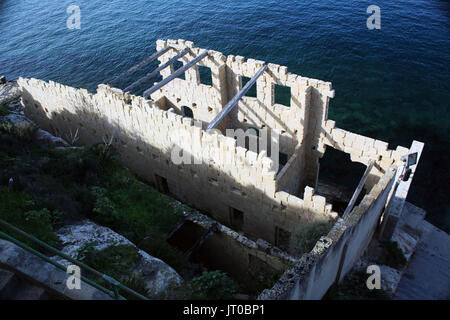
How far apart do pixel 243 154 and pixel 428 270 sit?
476 inches

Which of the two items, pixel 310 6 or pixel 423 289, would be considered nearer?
pixel 423 289

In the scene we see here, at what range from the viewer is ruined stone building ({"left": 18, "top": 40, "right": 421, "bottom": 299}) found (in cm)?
1380

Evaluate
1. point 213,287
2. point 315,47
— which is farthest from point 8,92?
point 315,47

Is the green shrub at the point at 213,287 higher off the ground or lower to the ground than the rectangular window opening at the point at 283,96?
higher

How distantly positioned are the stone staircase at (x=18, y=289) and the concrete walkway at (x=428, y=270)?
15.3m

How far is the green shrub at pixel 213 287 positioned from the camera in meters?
11.0

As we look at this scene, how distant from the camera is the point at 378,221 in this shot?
58.4ft

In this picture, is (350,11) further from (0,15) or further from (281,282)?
(0,15)

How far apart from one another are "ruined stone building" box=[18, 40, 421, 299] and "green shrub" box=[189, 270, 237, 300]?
2162 mm


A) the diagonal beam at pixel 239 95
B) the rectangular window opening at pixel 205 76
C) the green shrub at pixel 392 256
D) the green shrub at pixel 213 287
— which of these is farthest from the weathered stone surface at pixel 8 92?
the green shrub at pixel 392 256

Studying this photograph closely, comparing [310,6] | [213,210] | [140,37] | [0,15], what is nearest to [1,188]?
[213,210]

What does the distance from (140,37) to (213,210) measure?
28.7 m

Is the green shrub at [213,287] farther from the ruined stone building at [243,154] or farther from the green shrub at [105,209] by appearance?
the green shrub at [105,209]

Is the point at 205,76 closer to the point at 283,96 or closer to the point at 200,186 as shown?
the point at 283,96
